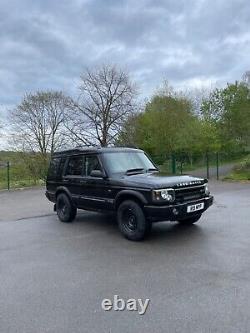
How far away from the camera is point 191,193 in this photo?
21.7 feet

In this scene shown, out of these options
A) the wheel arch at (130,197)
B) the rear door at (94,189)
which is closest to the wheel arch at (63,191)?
the rear door at (94,189)

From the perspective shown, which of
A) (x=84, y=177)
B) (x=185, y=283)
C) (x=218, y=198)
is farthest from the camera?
(x=218, y=198)

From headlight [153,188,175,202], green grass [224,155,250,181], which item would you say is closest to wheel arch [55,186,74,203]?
headlight [153,188,175,202]

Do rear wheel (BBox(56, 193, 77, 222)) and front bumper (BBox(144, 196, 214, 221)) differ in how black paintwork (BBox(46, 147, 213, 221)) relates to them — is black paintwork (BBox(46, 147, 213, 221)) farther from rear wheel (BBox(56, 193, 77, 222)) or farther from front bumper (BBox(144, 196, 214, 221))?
rear wheel (BBox(56, 193, 77, 222))

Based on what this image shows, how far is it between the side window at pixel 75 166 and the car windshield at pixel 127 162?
86cm

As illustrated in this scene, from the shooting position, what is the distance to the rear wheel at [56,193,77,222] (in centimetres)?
807

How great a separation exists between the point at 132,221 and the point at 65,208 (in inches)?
93.7

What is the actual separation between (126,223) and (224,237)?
6.32 ft

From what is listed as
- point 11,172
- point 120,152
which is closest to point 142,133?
point 11,172

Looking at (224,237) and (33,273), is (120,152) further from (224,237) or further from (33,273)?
(33,273)

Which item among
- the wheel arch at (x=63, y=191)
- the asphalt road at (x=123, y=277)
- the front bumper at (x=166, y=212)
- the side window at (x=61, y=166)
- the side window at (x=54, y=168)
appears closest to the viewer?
the asphalt road at (x=123, y=277)

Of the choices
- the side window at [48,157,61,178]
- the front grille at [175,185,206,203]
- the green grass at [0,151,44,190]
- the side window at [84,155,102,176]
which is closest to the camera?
the front grille at [175,185,206,203]

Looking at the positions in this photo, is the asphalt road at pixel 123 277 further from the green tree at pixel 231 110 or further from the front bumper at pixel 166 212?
the green tree at pixel 231 110

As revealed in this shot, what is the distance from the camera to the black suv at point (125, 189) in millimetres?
6152
